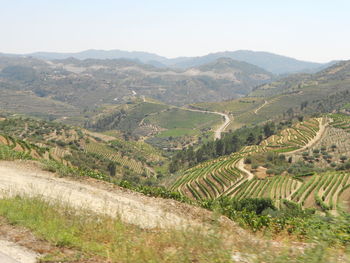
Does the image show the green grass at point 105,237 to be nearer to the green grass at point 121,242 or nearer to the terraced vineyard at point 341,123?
the green grass at point 121,242

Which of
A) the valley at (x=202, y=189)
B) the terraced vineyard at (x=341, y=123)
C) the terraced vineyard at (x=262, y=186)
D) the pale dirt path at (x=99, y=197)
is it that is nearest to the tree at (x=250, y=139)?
the valley at (x=202, y=189)

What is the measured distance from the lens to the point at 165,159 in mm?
147875

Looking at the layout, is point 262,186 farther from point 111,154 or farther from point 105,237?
point 111,154

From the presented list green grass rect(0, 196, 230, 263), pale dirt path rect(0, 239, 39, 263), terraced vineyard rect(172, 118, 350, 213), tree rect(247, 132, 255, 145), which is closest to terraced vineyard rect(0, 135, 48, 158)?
terraced vineyard rect(172, 118, 350, 213)

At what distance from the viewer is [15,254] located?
23.0 feet

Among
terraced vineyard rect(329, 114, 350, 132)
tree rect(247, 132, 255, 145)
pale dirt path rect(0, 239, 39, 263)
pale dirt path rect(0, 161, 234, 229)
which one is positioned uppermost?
pale dirt path rect(0, 239, 39, 263)

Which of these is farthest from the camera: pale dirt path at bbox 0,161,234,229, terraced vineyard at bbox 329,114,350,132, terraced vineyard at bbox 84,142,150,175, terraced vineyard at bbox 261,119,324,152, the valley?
terraced vineyard at bbox 84,142,150,175

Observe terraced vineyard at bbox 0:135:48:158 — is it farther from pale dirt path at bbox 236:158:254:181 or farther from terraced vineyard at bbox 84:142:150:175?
terraced vineyard at bbox 84:142:150:175

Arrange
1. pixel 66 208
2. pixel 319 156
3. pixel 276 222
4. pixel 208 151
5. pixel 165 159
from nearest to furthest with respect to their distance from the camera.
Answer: pixel 66 208, pixel 276 222, pixel 319 156, pixel 208 151, pixel 165 159

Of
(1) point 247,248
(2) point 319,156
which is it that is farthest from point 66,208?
(2) point 319,156

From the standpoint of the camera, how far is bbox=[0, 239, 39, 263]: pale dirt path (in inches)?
264

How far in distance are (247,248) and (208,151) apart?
4367 inches

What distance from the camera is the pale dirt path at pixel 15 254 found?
264 inches

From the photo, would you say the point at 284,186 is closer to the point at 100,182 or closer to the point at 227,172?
the point at 227,172
